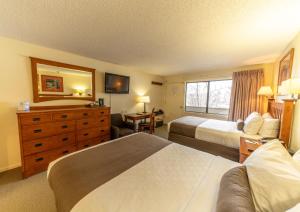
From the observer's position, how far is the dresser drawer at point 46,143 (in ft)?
6.54

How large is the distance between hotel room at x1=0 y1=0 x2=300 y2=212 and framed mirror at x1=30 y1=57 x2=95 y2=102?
20 millimetres

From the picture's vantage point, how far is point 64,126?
2389mm

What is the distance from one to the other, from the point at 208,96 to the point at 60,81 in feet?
15.0

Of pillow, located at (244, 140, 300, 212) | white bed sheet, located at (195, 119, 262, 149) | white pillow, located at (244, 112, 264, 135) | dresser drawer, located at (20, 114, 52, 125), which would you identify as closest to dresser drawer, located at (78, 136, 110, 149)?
dresser drawer, located at (20, 114, 52, 125)

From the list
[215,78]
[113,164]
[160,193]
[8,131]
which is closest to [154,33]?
[113,164]

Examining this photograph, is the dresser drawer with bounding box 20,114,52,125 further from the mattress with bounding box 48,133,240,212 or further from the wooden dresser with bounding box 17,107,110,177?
the mattress with bounding box 48,133,240,212

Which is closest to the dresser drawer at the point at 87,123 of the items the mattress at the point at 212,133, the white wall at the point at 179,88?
the mattress at the point at 212,133

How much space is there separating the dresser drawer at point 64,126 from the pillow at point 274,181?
2.78 m

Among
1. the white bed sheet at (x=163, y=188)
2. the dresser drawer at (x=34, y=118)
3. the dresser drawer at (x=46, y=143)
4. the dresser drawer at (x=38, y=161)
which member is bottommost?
the dresser drawer at (x=38, y=161)

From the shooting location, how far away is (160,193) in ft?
3.02

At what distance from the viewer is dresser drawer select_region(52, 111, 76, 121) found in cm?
228

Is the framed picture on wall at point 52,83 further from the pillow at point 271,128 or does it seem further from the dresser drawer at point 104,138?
the pillow at point 271,128

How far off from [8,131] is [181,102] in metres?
4.94

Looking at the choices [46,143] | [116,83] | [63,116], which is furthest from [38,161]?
[116,83]
